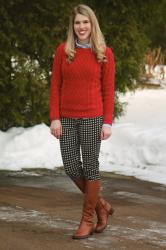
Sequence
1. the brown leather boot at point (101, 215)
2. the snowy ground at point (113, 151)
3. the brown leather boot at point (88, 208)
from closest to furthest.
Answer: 1. the brown leather boot at point (88, 208)
2. the brown leather boot at point (101, 215)
3. the snowy ground at point (113, 151)

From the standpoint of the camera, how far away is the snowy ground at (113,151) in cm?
874

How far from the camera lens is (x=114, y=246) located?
15.4 ft

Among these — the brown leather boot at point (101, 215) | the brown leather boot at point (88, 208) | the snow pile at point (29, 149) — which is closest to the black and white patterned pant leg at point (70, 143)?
the brown leather boot at point (88, 208)

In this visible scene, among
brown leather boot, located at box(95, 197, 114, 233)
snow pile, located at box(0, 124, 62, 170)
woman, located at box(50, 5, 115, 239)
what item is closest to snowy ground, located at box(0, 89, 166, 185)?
snow pile, located at box(0, 124, 62, 170)

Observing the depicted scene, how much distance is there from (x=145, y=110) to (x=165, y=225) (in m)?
9.73

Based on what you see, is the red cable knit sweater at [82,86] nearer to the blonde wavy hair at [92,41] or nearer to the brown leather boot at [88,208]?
the blonde wavy hair at [92,41]

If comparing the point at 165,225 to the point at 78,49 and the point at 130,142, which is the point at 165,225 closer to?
the point at 78,49

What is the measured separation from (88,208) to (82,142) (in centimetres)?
53

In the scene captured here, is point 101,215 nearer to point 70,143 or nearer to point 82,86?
point 70,143

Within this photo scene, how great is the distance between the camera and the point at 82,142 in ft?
15.7

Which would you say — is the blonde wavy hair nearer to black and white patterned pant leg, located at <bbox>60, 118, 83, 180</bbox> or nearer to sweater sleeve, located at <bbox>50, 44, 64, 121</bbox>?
sweater sleeve, located at <bbox>50, 44, 64, 121</bbox>

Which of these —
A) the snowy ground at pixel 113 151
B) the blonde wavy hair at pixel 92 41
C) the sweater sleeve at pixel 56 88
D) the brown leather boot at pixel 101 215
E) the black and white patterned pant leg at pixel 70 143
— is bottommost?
the snowy ground at pixel 113 151

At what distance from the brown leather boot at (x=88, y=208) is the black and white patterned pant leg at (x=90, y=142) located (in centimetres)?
7

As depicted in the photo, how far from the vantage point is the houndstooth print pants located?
477 cm
